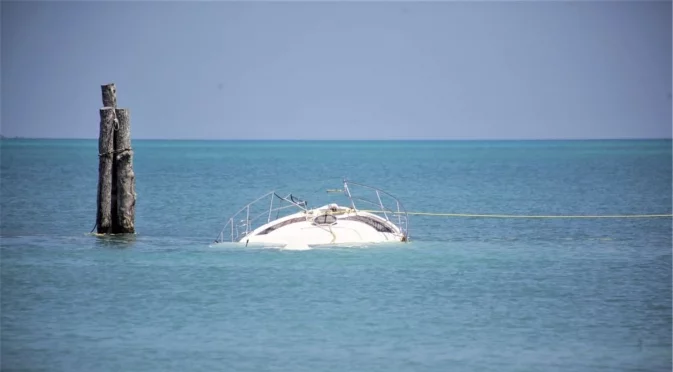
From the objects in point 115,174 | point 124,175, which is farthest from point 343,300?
point 115,174

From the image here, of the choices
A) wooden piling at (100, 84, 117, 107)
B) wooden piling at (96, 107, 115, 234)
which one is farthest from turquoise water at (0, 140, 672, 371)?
wooden piling at (100, 84, 117, 107)

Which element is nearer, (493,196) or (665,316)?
(665,316)

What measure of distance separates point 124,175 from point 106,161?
66cm

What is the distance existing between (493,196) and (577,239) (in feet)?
96.6

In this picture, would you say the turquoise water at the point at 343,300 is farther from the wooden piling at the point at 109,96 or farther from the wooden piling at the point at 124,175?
the wooden piling at the point at 109,96

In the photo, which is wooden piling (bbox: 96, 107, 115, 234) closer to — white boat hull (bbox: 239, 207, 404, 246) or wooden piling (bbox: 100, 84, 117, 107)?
wooden piling (bbox: 100, 84, 117, 107)

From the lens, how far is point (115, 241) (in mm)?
35031

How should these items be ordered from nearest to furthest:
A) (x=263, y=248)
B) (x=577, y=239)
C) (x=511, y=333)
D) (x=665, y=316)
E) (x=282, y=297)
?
(x=511, y=333)
(x=665, y=316)
(x=282, y=297)
(x=263, y=248)
(x=577, y=239)

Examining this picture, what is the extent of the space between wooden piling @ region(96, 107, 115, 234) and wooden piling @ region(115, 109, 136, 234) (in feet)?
0.68

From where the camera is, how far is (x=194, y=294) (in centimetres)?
2741

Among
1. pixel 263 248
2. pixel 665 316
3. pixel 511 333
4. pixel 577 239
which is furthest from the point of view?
pixel 577 239

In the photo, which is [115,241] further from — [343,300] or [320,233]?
[343,300]

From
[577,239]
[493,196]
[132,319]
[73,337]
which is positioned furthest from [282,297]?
[493,196]

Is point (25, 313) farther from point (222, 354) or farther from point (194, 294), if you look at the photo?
point (222, 354)
